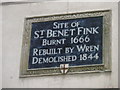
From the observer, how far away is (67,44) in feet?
29.0

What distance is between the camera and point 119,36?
28.4 ft

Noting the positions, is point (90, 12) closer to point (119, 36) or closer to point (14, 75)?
point (119, 36)

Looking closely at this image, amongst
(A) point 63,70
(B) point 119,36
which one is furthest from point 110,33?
(A) point 63,70

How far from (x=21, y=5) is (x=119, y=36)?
1.74 meters

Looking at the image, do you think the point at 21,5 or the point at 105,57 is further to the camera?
the point at 21,5

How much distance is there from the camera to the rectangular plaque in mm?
8633

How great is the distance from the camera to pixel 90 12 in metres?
8.99

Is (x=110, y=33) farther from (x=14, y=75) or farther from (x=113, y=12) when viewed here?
(x=14, y=75)

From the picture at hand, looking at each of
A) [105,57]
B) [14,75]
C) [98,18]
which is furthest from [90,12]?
[14,75]

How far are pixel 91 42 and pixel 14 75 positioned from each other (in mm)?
1265

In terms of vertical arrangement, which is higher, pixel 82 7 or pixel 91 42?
pixel 82 7

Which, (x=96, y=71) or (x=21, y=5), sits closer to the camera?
(x=96, y=71)

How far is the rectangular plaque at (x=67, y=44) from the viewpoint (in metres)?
8.63

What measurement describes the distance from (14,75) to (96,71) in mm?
1258
